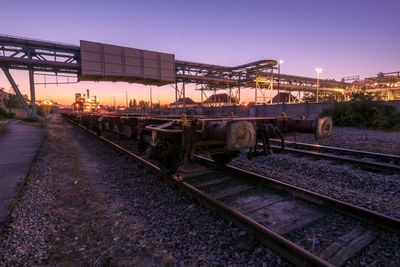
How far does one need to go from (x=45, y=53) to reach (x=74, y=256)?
89.5 feet

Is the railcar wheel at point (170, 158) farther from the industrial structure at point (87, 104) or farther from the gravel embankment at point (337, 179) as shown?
the industrial structure at point (87, 104)

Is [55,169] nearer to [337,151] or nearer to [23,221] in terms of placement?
[23,221]

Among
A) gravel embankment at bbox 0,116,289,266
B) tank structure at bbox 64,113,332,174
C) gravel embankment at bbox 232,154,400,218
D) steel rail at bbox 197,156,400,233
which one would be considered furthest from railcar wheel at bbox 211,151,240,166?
gravel embankment at bbox 0,116,289,266

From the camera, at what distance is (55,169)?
5.70 metres

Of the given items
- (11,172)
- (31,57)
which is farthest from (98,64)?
Result: (11,172)

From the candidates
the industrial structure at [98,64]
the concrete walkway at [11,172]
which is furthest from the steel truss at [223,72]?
the concrete walkway at [11,172]

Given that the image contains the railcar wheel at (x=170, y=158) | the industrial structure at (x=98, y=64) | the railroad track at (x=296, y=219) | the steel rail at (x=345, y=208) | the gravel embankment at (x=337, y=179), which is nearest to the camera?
the railroad track at (x=296, y=219)

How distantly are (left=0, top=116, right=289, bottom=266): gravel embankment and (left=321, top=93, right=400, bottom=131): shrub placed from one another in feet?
49.1

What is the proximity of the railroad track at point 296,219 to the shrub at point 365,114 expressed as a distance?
43.7 feet

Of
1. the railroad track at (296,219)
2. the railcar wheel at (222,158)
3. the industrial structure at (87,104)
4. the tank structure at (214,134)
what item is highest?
the industrial structure at (87,104)

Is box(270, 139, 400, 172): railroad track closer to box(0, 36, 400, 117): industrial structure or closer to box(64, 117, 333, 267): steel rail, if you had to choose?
box(64, 117, 333, 267): steel rail

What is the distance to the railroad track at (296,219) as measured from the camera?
2266 mm

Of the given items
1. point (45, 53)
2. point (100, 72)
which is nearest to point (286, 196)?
point (100, 72)

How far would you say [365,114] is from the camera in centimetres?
1461
